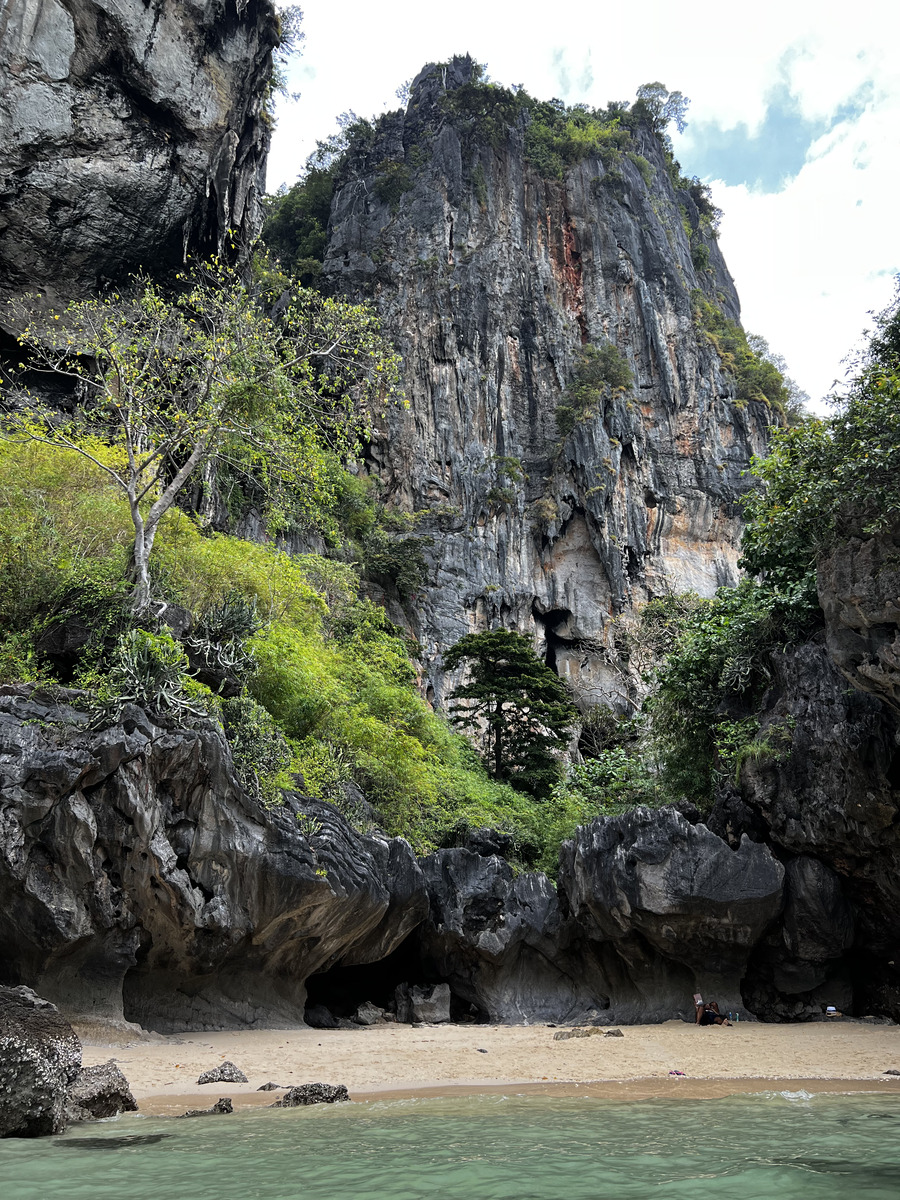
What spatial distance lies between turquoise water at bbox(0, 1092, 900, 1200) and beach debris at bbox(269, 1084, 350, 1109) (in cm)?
23

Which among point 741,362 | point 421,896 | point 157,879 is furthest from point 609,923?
point 741,362

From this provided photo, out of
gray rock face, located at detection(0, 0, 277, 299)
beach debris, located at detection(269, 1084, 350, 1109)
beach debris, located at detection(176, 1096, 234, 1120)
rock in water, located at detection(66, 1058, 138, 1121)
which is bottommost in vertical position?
beach debris, located at detection(269, 1084, 350, 1109)

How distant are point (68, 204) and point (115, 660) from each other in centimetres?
1706

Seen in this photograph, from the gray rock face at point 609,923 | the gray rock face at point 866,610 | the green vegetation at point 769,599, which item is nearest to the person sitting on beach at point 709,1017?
the gray rock face at point 609,923

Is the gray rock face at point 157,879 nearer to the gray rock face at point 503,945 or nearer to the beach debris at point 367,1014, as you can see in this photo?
→ the beach debris at point 367,1014

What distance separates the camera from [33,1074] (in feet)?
19.5

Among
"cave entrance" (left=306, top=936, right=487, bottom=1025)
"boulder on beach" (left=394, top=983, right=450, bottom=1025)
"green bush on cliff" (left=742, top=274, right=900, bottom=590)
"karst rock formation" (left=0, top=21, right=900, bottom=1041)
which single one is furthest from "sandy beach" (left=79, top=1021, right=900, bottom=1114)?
"green bush on cliff" (left=742, top=274, right=900, bottom=590)

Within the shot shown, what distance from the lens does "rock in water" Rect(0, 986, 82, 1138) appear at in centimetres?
582

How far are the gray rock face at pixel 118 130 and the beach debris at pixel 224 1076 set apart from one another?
2178cm

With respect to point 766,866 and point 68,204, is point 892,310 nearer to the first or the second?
point 766,866

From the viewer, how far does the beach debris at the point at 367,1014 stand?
15.6 m

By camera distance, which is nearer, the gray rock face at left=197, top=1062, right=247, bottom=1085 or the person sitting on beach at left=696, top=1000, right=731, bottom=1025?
the gray rock face at left=197, top=1062, right=247, bottom=1085

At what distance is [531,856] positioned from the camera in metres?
22.8

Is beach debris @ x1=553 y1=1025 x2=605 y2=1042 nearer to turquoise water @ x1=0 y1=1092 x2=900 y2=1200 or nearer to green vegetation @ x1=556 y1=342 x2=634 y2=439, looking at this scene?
turquoise water @ x1=0 y1=1092 x2=900 y2=1200
